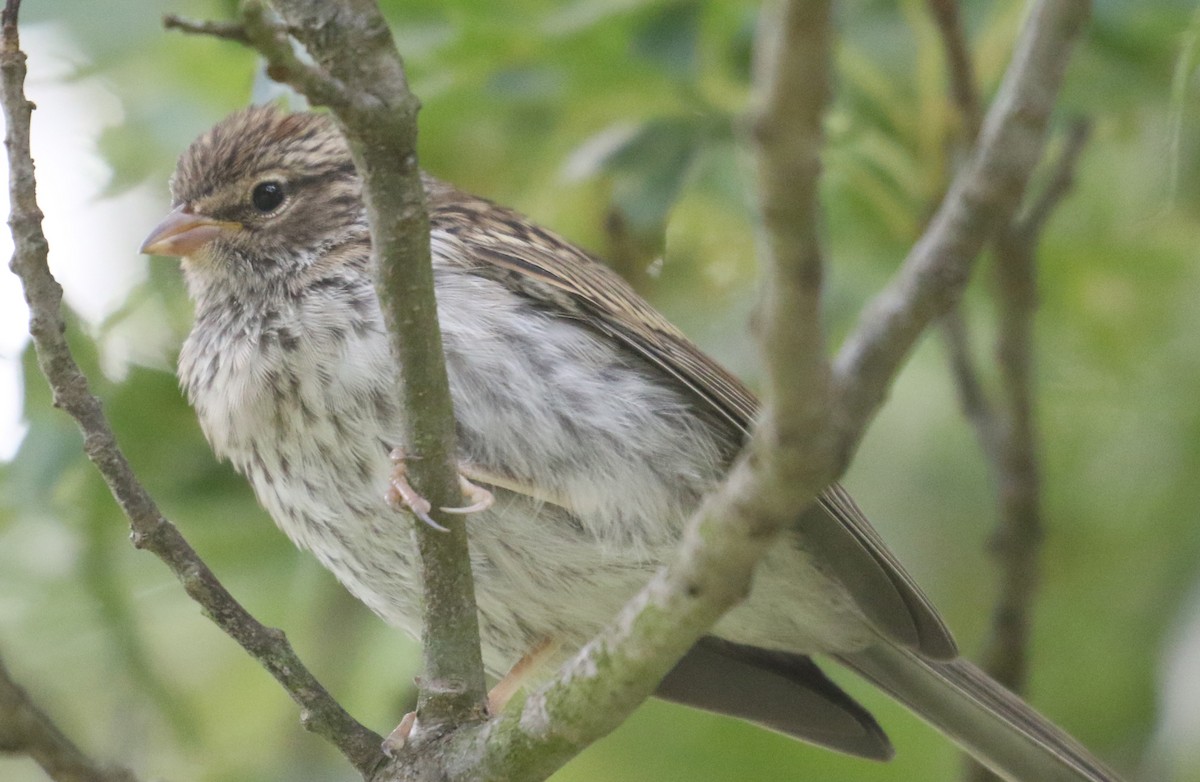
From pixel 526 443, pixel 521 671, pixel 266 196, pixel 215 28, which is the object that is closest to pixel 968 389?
pixel 521 671

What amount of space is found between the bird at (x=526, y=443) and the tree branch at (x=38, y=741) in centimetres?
90

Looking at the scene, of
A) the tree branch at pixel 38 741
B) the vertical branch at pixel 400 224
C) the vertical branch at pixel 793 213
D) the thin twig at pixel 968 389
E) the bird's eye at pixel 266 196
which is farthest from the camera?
the thin twig at pixel 968 389

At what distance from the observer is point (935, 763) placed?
17.8ft

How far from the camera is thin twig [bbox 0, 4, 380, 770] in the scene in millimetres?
2887

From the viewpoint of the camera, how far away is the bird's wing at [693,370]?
394cm

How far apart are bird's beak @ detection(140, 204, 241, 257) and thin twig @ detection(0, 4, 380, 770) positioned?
144 cm

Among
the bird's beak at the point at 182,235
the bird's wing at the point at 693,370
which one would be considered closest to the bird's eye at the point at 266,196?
the bird's beak at the point at 182,235

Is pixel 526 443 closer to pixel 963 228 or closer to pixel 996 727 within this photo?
pixel 996 727

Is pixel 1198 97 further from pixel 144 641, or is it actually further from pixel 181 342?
pixel 144 641

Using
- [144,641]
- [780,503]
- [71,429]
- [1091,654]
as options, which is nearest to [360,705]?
[144,641]

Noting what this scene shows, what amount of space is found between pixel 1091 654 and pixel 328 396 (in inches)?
116

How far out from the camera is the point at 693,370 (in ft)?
13.3

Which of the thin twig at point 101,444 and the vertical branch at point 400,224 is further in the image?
the thin twig at point 101,444

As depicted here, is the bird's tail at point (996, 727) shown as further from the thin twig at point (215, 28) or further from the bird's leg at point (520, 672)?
the thin twig at point (215, 28)
